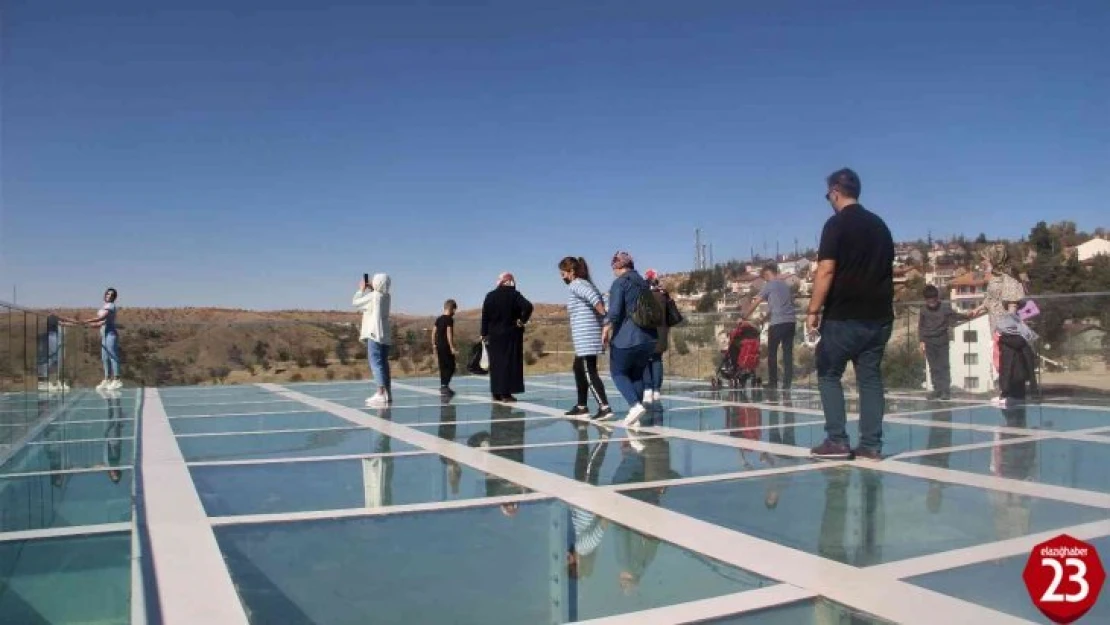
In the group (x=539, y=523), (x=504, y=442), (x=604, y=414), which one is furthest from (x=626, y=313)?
(x=539, y=523)

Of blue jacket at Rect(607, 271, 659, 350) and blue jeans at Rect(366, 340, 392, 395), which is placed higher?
blue jacket at Rect(607, 271, 659, 350)

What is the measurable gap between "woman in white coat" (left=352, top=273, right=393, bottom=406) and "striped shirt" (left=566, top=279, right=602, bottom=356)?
10.4ft

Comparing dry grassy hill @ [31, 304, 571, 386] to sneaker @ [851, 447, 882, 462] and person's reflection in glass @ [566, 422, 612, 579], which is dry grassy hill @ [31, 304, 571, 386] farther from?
sneaker @ [851, 447, 882, 462]

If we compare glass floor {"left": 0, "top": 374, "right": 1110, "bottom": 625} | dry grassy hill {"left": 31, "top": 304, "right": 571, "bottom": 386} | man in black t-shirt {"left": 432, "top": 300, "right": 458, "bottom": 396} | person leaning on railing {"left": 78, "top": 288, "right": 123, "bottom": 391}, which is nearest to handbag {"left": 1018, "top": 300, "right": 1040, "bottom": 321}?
glass floor {"left": 0, "top": 374, "right": 1110, "bottom": 625}

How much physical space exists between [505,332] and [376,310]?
1.71m

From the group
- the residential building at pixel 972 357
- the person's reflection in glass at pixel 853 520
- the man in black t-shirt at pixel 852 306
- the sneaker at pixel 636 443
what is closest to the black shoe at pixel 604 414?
the sneaker at pixel 636 443

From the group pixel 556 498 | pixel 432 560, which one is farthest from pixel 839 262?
pixel 432 560

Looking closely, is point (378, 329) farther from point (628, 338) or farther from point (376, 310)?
point (628, 338)

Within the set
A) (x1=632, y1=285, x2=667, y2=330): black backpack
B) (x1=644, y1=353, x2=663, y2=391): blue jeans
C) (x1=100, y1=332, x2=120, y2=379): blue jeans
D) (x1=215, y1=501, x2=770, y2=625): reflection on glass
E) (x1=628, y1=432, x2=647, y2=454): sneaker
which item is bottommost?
(x1=215, y1=501, x2=770, y2=625): reflection on glass

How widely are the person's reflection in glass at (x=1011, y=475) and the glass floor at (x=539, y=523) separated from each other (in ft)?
0.09

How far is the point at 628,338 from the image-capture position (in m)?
9.36

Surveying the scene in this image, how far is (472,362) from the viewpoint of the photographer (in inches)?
568

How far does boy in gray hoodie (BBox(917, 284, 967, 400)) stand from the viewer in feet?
39.5

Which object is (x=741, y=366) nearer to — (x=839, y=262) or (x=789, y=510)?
(x=839, y=262)
